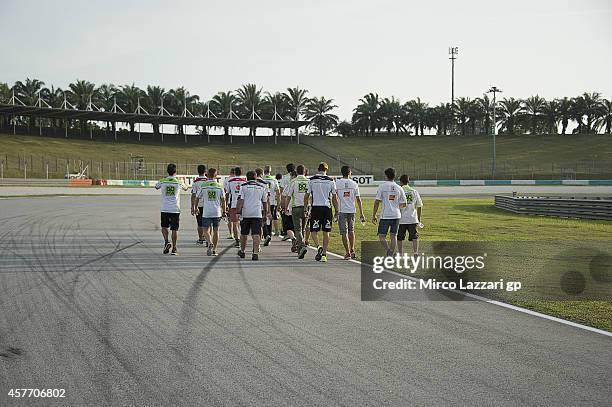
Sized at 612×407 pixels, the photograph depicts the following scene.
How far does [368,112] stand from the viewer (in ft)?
348

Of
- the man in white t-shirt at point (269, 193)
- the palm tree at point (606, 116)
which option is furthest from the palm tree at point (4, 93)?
the palm tree at point (606, 116)

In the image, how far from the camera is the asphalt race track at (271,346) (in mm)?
4535

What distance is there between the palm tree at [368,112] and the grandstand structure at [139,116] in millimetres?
14660

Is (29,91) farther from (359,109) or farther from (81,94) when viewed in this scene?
(359,109)

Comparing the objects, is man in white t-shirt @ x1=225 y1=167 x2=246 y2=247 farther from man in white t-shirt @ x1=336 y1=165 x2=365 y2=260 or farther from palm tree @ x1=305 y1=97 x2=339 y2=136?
palm tree @ x1=305 y1=97 x2=339 y2=136

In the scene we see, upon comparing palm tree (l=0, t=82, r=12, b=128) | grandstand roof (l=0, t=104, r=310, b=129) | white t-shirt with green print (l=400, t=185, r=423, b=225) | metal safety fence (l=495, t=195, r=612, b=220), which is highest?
palm tree (l=0, t=82, r=12, b=128)

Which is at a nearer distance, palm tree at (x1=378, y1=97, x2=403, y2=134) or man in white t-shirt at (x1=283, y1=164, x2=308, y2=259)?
man in white t-shirt at (x1=283, y1=164, x2=308, y2=259)

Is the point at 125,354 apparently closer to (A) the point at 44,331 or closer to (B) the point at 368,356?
(A) the point at 44,331

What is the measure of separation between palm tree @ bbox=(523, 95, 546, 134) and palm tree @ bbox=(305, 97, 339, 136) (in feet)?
106

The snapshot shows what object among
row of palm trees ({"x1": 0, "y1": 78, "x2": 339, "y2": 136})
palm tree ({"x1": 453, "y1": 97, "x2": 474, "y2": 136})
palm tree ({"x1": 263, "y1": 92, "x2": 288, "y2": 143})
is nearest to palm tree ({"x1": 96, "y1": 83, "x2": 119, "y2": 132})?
row of palm trees ({"x1": 0, "y1": 78, "x2": 339, "y2": 136})

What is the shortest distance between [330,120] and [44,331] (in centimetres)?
10294

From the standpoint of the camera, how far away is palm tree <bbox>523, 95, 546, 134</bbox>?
101625mm

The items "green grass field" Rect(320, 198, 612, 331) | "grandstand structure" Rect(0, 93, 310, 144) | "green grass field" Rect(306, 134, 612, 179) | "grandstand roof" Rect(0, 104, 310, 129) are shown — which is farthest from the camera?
"grandstand structure" Rect(0, 93, 310, 144)

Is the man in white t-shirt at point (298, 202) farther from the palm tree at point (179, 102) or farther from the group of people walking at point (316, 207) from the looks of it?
the palm tree at point (179, 102)
